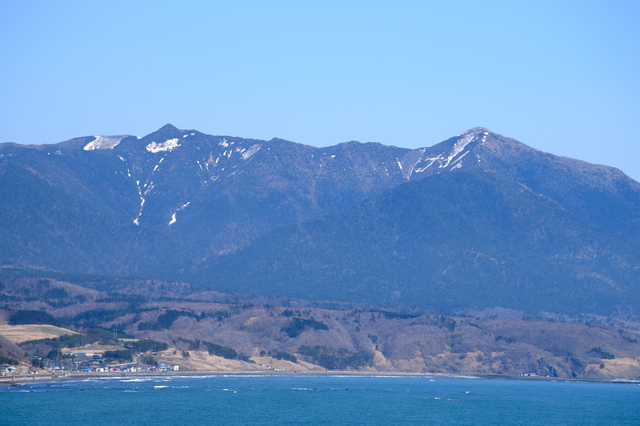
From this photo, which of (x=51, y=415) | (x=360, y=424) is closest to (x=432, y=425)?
(x=360, y=424)

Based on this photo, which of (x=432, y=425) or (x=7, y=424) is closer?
(x=7, y=424)

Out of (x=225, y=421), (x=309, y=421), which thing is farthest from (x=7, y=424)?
(x=309, y=421)

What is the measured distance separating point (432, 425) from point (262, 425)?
30.2 m

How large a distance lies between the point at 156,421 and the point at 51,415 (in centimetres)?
1768

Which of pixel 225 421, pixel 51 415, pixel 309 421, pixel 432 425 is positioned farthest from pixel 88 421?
pixel 432 425

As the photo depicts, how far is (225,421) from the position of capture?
192500 millimetres

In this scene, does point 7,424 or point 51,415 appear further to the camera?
point 51,415

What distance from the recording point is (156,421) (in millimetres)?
189750

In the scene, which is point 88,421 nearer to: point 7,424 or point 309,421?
point 7,424

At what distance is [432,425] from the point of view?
198000 mm

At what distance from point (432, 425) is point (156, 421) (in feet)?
154

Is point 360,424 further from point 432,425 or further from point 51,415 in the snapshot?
point 51,415

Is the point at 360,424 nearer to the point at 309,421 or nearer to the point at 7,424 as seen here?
the point at 309,421

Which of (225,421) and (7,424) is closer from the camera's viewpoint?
(7,424)
